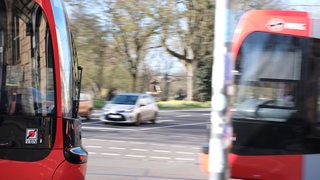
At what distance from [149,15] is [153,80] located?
32.6ft

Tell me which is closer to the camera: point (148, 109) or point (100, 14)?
point (148, 109)

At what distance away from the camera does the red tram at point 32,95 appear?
4684 mm

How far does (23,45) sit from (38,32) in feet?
0.70

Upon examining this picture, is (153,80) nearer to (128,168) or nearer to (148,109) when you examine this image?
(148,109)

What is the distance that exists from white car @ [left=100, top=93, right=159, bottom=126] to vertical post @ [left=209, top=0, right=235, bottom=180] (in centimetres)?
1530

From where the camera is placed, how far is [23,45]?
15.7 ft

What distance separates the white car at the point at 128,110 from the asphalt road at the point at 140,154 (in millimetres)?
1089

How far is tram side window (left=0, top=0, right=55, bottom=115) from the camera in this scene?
4707 mm

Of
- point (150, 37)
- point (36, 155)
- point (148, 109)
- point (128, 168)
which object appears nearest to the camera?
point (36, 155)

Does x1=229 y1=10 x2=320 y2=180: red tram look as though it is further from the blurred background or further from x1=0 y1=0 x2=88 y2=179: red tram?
the blurred background

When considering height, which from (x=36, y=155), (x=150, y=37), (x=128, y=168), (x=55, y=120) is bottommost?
(x=128, y=168)

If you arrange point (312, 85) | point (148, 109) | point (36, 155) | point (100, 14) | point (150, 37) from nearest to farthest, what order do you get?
point (36, 155) < point (312, 85) < point (148, 109) < point (100, 14) < point (150, 37)

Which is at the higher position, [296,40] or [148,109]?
[296,40]

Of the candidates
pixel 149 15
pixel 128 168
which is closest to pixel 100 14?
pixel 149 15
